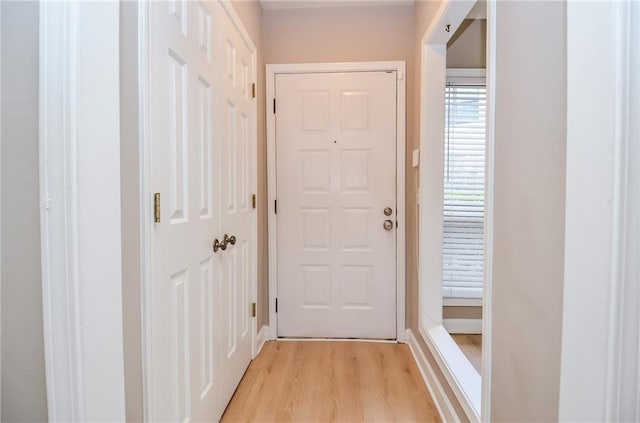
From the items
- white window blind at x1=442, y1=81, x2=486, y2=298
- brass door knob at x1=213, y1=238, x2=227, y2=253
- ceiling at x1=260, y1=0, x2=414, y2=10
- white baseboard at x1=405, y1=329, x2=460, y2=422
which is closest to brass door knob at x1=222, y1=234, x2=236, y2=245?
brass door knob at x1=213, y1=238, x2=227, y2=253

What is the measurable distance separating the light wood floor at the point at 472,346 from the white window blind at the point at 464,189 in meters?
0.32

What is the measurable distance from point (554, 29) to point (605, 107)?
12.1 inches

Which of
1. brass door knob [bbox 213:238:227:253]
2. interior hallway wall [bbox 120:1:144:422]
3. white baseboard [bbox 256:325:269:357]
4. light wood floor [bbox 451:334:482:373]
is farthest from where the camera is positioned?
white baseboard [bbox 256:325:269:357]

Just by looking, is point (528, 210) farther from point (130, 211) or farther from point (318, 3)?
point (318, 3)

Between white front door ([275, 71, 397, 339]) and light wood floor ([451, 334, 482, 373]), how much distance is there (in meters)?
0.55

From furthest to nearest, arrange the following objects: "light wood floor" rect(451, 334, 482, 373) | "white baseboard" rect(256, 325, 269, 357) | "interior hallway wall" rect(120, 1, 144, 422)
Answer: "white baseboard" rect(256, 325, 269, 357), "light wood floor" rect(451, 334, 482, 373), "interior hallway wall" rect(120, 1, 144, 422)

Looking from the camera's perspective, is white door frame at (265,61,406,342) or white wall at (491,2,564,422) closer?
white wall at (491,2,564,422)

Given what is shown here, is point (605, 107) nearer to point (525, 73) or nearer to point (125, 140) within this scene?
point (525, 73)

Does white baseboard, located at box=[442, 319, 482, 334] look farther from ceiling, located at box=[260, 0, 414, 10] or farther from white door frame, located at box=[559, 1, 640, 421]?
ceiling, located at box=[260, 0, 414, 10]

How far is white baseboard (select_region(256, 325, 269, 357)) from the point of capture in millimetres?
2326

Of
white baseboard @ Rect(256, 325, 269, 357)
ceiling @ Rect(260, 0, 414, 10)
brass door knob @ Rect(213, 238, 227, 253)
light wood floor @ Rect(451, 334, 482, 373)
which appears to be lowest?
light wood floor @ Rect(451, 334, 482, 373)

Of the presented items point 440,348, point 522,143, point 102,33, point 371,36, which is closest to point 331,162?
point 371,36

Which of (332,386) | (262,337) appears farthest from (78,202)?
(262,337)

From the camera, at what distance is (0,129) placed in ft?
2.33
